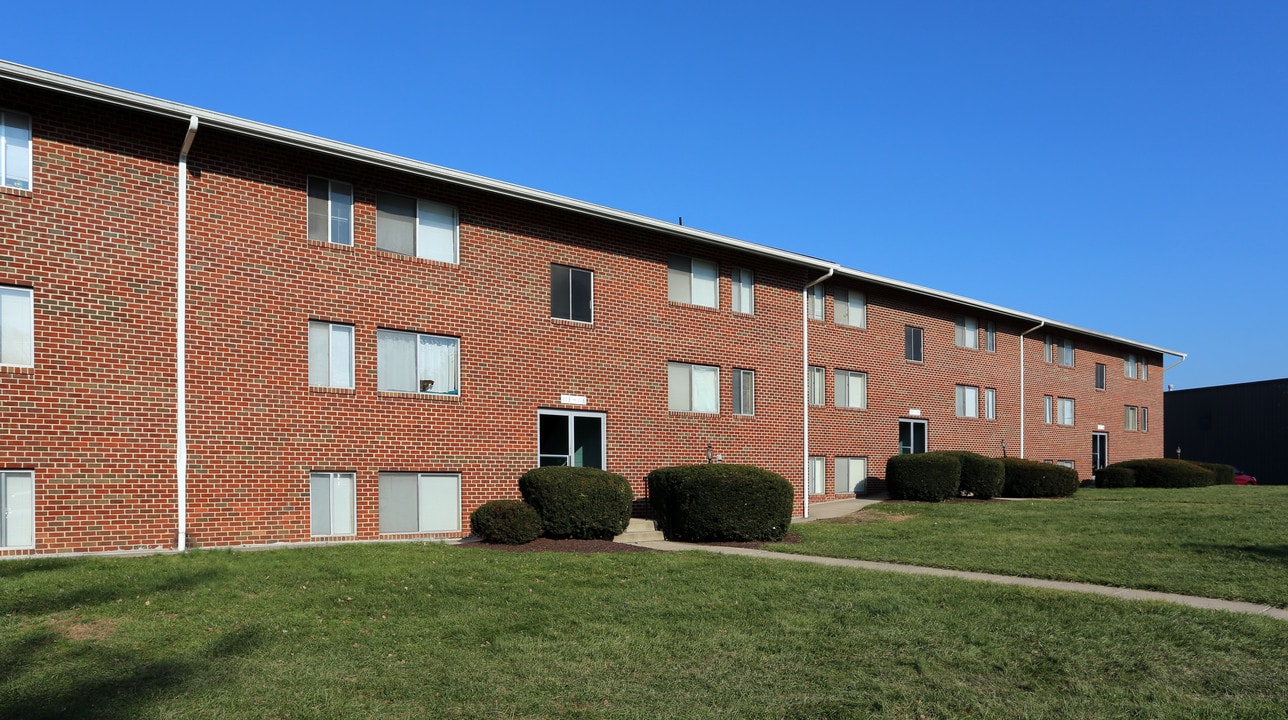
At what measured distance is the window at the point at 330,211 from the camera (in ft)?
48.5

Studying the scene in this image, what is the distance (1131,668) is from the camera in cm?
705

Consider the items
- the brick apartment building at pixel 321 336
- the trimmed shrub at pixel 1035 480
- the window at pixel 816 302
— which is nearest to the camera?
the brick apartment building at pixel 321 336

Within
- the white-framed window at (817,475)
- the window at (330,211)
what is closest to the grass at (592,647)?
the window at (330,211)

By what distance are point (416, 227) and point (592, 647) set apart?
32.0 ft

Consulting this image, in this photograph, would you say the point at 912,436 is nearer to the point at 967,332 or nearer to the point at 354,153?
the point at 967,332

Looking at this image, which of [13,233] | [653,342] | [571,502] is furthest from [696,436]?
[13,233]

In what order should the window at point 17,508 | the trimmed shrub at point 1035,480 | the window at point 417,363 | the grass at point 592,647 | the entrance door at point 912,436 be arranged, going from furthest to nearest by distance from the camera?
the entrance door at point 912,436 → the trimmed shrub at point 1035,480 → the window at point 417,363 → the window at point 17,508 → the grass at point 592,647

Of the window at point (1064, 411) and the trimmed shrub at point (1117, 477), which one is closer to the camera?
the trimmed shrub at point (1117, 477)

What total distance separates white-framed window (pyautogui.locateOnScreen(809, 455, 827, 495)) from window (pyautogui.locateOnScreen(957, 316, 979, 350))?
301 inches

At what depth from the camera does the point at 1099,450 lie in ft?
119

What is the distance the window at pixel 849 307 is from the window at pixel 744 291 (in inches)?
161

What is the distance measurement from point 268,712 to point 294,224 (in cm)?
978

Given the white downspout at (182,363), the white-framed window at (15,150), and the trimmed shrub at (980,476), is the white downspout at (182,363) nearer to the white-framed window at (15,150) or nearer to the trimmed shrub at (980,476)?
the white-framed window at (15,150)

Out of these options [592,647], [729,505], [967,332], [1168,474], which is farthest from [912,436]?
[592,647]
